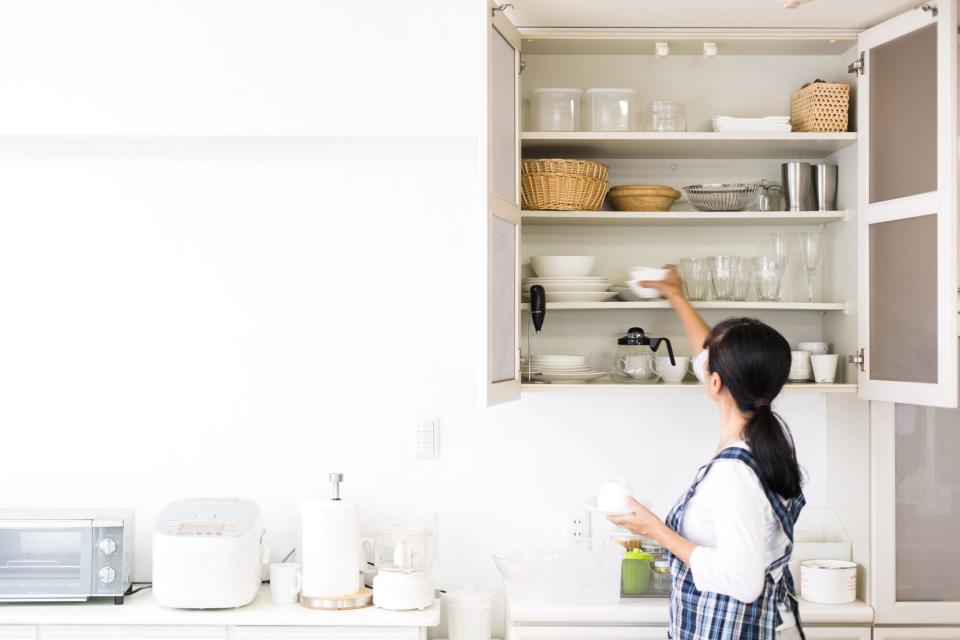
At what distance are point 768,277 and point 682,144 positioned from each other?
454 millimetres

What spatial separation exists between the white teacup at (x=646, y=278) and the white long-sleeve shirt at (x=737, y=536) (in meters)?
0.68

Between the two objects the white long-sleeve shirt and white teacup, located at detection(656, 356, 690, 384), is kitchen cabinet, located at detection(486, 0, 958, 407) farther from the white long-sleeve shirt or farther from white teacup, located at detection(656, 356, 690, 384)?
the white long-sleeve shirt

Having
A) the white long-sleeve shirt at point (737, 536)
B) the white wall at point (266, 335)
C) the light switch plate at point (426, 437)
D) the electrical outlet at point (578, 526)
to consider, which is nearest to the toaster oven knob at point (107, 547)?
the white wall at point (266, 335)

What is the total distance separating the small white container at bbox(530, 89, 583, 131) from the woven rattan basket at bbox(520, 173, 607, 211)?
16cm

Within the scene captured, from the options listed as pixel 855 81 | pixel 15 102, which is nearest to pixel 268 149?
pixel 15 102

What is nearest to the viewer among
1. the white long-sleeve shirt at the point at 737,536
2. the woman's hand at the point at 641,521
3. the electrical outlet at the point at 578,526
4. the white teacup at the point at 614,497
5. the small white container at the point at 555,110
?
the white long-sleeve shirt at the point at 737,536

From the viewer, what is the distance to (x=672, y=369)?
2.59 metres

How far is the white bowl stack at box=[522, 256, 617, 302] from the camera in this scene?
2586mm

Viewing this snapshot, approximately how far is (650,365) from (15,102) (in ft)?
6.52

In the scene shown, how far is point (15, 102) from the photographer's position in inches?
104

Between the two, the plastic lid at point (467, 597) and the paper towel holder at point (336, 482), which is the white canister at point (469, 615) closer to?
the plastic lid at point (467, 597)

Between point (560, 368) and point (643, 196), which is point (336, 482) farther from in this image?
point (643, 196)

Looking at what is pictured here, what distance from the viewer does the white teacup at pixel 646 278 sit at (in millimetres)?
2535

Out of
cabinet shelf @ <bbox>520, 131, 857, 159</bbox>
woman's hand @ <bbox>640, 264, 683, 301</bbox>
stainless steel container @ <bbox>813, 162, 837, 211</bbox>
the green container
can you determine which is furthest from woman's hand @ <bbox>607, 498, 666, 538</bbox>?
stainless steel container @ <bbox>813, 162, 837, 211</bbox>
